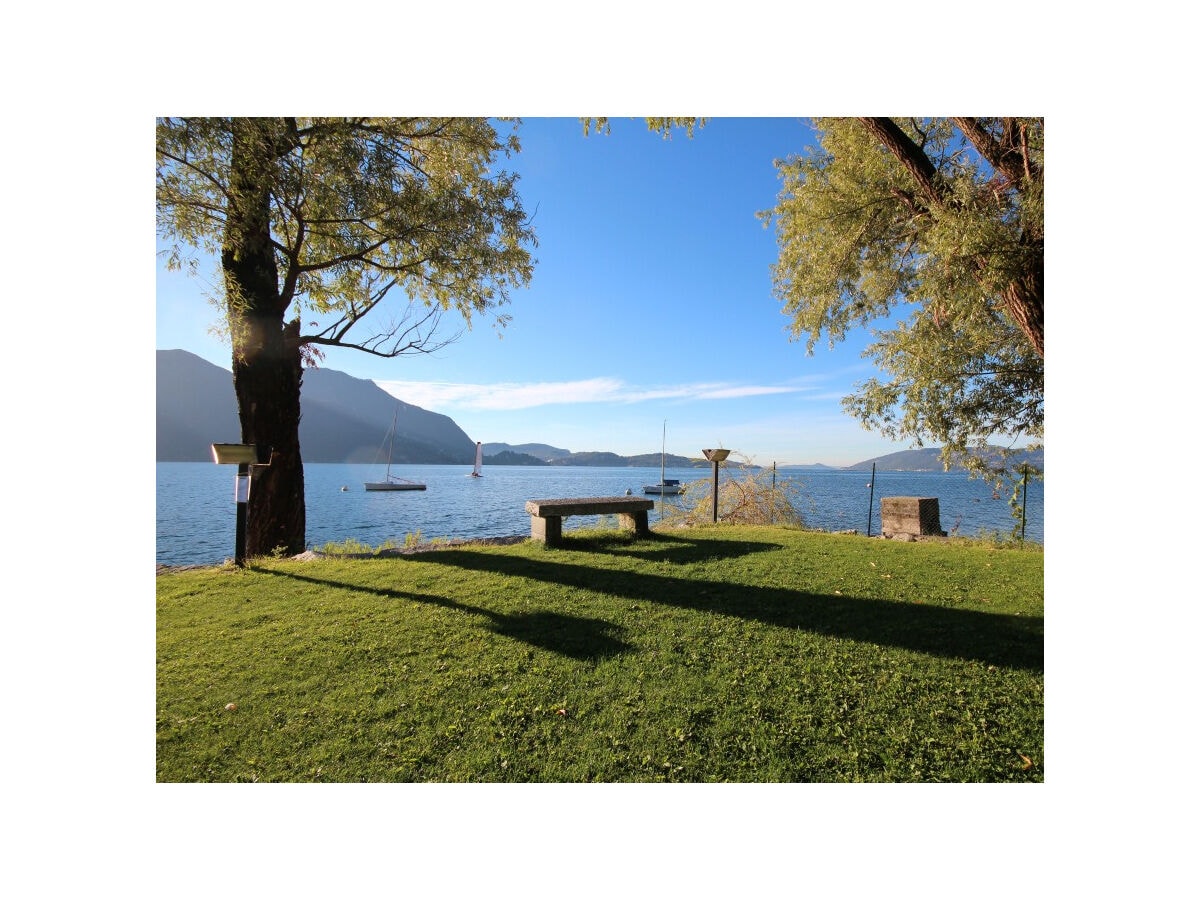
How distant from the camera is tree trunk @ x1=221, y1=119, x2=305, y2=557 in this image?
4.56 m

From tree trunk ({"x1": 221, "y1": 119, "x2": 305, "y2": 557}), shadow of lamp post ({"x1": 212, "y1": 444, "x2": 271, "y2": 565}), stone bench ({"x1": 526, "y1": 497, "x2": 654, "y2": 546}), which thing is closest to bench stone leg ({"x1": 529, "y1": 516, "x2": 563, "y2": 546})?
stone bench ({"x1": 526, "y1": 497, "x2": 654, "y2": 546})

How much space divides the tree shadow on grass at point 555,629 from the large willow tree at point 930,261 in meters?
3.19

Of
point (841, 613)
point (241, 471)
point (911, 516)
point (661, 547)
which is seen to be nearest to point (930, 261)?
point (841, 613)

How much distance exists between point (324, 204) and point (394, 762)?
15.1ft

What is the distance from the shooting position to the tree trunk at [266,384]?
180 inches

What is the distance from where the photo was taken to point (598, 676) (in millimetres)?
2107

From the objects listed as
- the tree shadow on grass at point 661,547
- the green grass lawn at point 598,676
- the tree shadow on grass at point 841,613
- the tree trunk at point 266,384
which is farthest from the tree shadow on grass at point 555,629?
the tree trunk at point 266,384

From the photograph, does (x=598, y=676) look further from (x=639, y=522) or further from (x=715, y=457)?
(x=715, y=457)

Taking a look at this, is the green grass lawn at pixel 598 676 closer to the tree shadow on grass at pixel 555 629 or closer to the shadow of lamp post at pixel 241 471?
the tree shadow on grass at pixel 555 629

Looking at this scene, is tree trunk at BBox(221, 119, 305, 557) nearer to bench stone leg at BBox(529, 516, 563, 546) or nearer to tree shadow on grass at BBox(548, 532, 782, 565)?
bench stone leg at BBox(529, 516, 563, 546)

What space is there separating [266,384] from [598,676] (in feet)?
15.7
